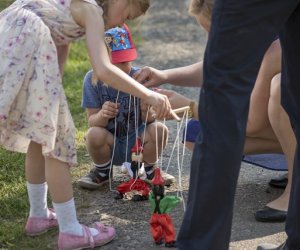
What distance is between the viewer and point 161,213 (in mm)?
2990

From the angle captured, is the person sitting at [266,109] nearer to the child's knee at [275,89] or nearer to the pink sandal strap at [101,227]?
the child's knee at [275,89]

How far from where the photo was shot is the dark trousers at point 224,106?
2291 millimetres

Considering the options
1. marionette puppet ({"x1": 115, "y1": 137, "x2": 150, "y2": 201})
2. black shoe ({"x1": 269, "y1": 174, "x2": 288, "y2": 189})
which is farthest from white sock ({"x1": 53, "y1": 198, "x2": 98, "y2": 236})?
black shoe ({"x1": 269, "y1": 174, "x2": 288, "y2": 189})

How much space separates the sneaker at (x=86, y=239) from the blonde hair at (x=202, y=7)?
106 centimetres

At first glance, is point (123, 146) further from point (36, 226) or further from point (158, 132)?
point (36, 226)

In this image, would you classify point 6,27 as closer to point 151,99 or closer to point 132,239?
point 151,99

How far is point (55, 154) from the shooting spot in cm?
296

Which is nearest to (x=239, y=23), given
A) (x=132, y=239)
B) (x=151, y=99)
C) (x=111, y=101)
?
(x=151, y=99)

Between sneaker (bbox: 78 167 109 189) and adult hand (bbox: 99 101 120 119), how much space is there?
12.1 inches

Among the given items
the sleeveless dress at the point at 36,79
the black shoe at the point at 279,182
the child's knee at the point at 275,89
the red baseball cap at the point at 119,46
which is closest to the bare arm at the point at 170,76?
the red baseball cap at the point at 119,46

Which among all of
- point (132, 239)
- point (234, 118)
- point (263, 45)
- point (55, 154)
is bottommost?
point (132, 239)

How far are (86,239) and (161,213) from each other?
33cm

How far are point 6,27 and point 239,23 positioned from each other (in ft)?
3.79

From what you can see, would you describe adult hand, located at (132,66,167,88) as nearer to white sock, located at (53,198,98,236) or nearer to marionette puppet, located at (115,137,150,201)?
marionette puppet, located at (115,137,150,201)
